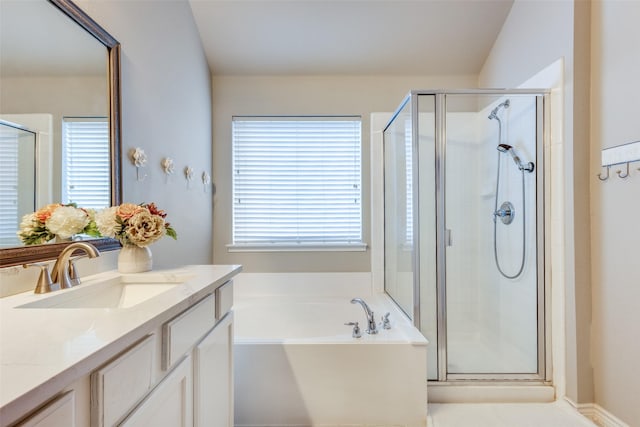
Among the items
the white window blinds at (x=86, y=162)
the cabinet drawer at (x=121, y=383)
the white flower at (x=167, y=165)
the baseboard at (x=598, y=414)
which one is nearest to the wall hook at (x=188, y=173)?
the white flower at (x=167, y=165)

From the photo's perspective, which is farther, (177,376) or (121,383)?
(177,376)

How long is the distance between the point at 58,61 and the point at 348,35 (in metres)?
2.01

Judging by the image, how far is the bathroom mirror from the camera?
1.01 metres

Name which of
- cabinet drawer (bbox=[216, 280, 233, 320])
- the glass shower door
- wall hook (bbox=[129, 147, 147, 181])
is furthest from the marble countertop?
the glass shower door

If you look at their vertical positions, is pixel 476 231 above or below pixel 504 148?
below

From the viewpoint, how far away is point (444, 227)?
197 cm

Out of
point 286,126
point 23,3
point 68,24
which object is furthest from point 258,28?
point 23,3

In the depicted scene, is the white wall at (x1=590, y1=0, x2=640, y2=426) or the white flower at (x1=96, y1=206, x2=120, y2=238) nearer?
the white flower at (x1=96, y1=206, x2=120, y2=238)

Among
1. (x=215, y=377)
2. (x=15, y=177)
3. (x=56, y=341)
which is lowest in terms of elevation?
(x=215, y=377)

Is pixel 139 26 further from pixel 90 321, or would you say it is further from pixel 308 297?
pixel 308 297

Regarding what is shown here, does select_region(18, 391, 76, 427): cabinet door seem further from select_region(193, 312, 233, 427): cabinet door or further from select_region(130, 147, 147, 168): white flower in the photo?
select_region(130, 147, 147, 168): white flower

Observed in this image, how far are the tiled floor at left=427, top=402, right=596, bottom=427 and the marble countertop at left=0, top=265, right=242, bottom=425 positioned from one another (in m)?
1.51

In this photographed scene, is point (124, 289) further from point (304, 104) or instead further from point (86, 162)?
point (304, 104)

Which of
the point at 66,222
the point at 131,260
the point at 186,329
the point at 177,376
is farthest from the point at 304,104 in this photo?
the point at 177,376
